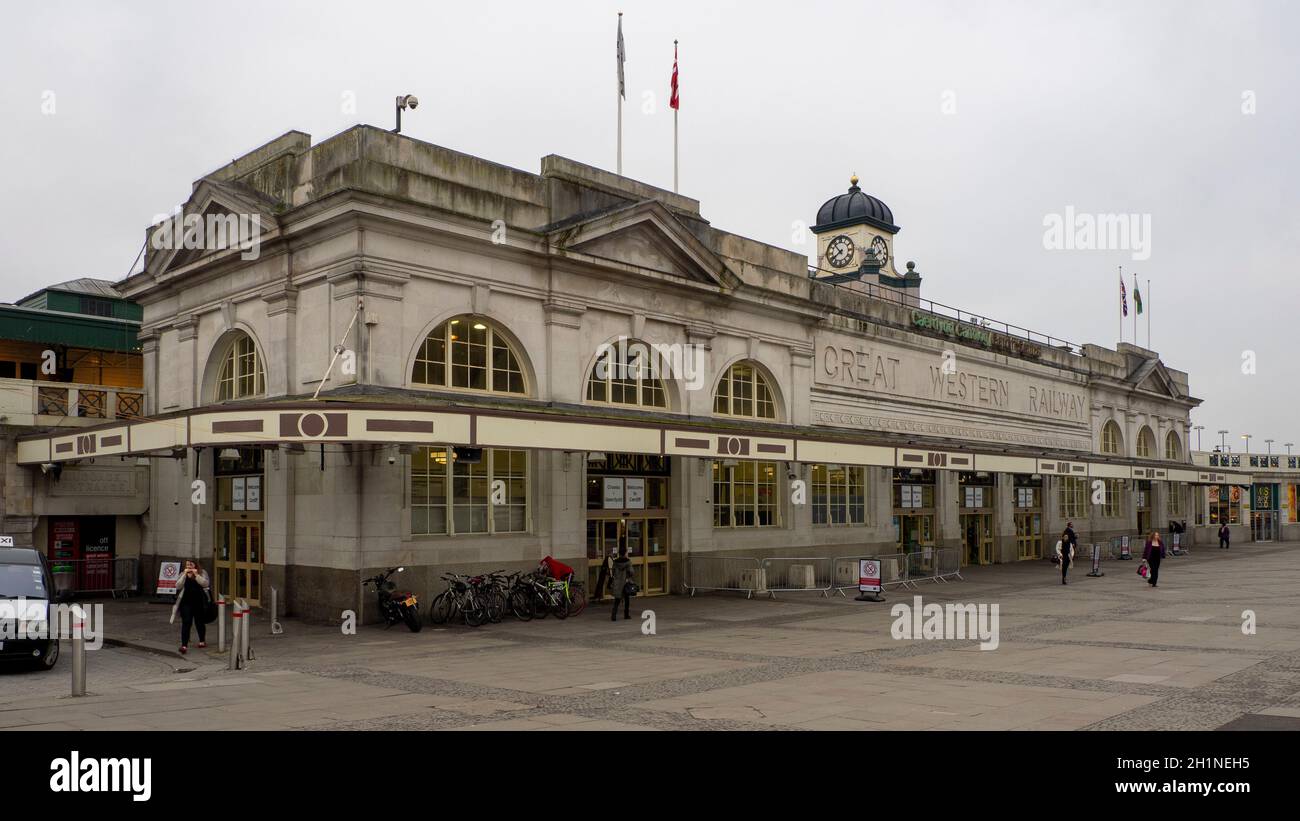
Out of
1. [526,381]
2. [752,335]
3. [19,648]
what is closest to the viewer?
[19,648]

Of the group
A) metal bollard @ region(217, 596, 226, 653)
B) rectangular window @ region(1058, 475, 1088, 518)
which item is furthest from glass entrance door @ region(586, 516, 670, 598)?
rectangular window @ region(1058, 475, 1088, 518)

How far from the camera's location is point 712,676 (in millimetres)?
15758

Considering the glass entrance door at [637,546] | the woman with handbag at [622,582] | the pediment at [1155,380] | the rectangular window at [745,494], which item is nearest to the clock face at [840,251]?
the pediment at [1155,380]

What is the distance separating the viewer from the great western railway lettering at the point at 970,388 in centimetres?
4303

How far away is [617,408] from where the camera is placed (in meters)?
28.7

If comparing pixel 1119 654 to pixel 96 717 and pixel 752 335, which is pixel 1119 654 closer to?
pixel 96 717

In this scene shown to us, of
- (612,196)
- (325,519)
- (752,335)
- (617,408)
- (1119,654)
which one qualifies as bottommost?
(1119,654)

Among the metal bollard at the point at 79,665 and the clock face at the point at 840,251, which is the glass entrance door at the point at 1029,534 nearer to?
the clock face at the point at 840,251

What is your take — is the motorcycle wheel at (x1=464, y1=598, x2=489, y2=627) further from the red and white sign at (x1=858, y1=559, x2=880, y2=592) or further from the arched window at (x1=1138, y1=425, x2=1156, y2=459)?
the arched window at (x1=1138, y1=425, x2=1156, y2=459)

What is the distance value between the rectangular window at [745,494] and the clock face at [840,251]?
3643cm

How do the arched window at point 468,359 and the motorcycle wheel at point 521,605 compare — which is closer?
the motorcycle wheel at point 521,605

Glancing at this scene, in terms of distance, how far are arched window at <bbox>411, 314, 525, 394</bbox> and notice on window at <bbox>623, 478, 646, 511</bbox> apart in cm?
447
